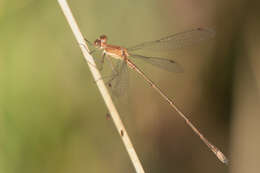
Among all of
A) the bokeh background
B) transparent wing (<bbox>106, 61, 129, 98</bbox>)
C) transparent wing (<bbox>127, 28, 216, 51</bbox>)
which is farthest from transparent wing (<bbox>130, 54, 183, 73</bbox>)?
transparent wing (<bbox>106, 61, 129, 98</bbox>)

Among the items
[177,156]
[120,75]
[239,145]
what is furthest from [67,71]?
[239,145]

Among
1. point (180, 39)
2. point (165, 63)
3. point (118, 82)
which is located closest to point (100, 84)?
point (118, 82)

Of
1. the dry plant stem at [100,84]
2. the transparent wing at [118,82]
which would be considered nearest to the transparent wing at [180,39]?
the transparent wing at [118,82]

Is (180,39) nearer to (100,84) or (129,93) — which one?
(129,93)

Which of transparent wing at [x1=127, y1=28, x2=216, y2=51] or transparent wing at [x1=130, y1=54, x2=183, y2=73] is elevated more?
transparent wing at [x1=127, y1=28, x2=216, y2=51]

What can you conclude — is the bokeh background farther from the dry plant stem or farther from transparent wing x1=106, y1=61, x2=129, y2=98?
the dry plant stem

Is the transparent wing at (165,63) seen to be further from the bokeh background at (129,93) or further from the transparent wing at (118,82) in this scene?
the transparent wing at (118,82)
